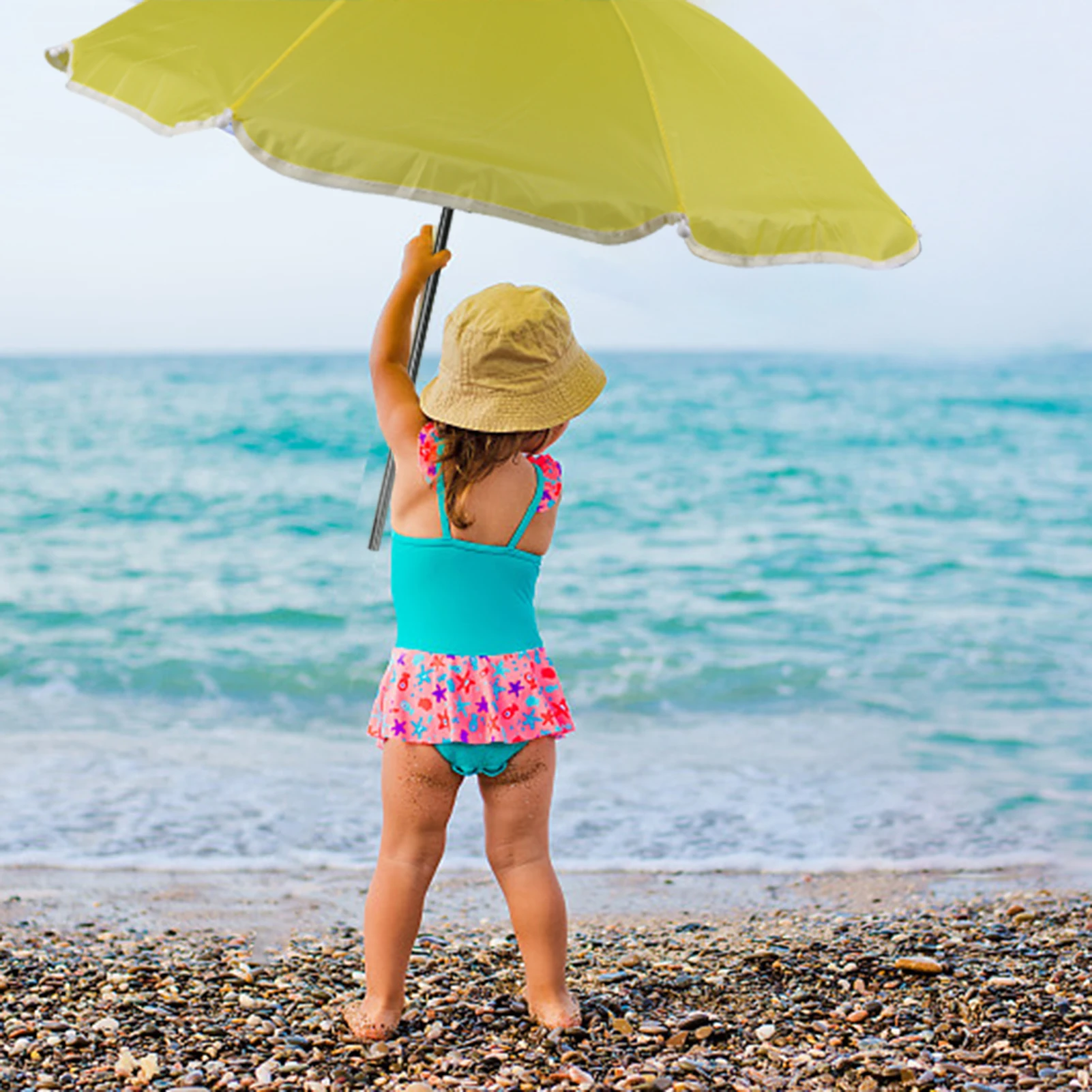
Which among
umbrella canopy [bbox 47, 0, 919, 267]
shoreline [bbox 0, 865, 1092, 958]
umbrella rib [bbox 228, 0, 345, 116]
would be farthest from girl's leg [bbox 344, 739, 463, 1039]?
umbrella rib [bbox 228, 0, 345, 116]

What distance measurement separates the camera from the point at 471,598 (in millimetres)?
2562

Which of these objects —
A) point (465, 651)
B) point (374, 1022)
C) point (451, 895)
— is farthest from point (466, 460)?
point (451, 895)

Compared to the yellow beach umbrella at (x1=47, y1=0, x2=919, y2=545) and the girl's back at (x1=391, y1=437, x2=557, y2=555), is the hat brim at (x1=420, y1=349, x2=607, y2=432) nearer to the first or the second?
the girl's back at (x1=391, y1=437, x2=557, y2=555)

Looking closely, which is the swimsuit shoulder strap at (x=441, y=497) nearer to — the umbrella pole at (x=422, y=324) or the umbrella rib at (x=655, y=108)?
the umbrella pole at (x=422, y=324)

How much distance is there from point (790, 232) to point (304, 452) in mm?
17331

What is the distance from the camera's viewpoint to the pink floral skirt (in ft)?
8.38

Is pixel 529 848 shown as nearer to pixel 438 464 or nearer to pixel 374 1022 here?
pixel 374 1022

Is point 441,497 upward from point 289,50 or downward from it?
downward

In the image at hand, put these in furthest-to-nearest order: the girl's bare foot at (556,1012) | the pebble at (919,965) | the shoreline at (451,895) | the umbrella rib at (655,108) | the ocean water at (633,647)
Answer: the ocean water at (633,647) < the shoreline at (451,895) < the pebble at (919,965) < the girl's bare foot at (556,1012) < the umbrella rib at (655,108)

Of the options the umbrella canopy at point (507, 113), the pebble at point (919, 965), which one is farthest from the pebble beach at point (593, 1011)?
the umbrella canopy at point (507, 113)

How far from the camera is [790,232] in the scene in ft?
8.14

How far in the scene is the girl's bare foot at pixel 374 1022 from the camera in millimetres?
2705

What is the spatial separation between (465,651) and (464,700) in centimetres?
10

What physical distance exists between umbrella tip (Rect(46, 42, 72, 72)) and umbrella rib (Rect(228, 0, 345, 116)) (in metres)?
0.43
